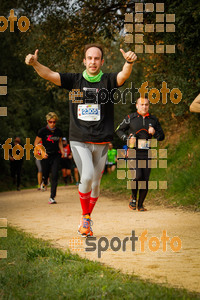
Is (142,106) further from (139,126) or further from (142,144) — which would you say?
(142,144)

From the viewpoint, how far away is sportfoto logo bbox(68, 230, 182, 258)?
5707 mm

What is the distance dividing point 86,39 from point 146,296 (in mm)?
11971

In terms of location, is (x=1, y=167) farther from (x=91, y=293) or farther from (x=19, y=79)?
(x=91, y=293)

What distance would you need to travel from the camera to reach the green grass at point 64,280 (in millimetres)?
3740

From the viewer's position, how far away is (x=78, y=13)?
584 inches

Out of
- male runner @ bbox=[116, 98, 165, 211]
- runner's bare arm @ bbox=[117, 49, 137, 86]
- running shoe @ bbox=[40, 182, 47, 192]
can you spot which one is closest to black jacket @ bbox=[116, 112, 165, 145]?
male runner @ bbox=[116, 98, 165, 211]

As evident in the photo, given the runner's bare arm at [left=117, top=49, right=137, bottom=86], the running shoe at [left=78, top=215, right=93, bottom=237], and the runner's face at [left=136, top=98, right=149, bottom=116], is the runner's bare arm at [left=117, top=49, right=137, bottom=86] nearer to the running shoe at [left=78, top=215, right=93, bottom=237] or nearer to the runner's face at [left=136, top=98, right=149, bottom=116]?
the running shoe at [left=78, top=215, right=93, bottom=237]

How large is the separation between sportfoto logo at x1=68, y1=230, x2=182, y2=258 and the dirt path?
0.02 metres

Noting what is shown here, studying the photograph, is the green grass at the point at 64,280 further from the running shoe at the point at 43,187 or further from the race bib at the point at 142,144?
the running shoe at the point at 43,187

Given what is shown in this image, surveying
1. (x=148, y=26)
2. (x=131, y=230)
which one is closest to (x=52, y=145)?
(x=148, y=26)

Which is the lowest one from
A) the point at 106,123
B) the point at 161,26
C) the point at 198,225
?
the point at 198,225

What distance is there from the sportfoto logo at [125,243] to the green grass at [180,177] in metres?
3.46

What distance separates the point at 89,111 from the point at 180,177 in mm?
5662

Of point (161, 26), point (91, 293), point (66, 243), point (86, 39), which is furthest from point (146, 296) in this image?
point (86, 39)
